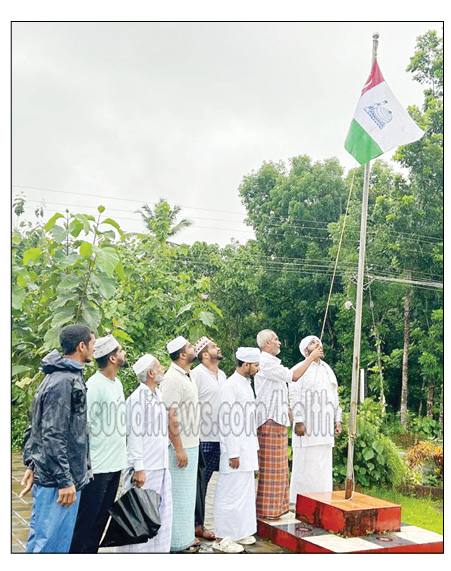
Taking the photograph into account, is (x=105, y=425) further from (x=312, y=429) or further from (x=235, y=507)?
(x=312, y=429)

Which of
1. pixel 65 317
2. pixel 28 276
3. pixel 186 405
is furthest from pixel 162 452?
pixel 28 276

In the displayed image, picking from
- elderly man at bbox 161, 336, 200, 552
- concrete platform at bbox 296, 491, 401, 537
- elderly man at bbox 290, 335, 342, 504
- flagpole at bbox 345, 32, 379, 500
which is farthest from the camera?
elderly man at bbox 290, 335, 342, 504

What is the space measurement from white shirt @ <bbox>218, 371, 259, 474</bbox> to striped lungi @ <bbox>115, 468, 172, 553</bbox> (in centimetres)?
69

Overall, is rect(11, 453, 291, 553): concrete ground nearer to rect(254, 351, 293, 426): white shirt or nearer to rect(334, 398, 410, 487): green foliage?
rect(254, 351, 293, 426): white shirt

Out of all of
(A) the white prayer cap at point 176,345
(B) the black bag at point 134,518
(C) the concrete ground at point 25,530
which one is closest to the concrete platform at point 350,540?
(C) the concrete ground at point 25,530

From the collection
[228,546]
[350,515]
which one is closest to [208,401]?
[228,546]

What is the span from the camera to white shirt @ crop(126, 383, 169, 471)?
4918 mm

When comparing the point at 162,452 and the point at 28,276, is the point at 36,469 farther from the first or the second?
the point at 28,276

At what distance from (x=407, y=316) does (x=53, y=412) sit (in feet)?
58.3

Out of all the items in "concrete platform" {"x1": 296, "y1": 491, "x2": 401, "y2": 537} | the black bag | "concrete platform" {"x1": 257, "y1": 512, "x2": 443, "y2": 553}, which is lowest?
"concrete platform" {"x1": 257, "y1": 512, "x2": 443, "y2": 553}

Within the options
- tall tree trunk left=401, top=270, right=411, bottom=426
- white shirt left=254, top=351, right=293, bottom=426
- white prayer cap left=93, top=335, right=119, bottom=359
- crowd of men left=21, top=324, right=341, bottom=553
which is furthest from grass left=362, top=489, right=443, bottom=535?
tall tree trunk left=401, top=270, right=411, bottom=426

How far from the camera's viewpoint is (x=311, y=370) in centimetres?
680

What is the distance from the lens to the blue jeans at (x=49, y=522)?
421 cm

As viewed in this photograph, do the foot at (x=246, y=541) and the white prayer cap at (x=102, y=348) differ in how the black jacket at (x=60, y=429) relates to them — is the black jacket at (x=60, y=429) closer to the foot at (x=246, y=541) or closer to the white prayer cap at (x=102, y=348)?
the white prayer cap at (x=102, y=348)
